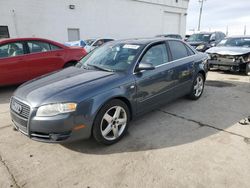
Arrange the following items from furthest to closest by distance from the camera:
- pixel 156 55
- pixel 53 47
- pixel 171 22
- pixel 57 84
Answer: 1. pixel 171 22
2. pixel 53 47
3. pixel 156 55
4. pixel 57 84

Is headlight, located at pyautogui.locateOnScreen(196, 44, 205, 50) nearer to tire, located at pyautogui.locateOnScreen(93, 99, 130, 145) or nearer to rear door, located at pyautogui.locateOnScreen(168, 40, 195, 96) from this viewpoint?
rear door, located at pyautogui.locateOnScreen(168, 40, 195, 96)

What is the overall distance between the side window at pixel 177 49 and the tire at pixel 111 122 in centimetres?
175

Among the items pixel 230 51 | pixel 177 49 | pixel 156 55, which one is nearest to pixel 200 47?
pixel 230 51

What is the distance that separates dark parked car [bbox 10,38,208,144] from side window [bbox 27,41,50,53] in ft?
9.18

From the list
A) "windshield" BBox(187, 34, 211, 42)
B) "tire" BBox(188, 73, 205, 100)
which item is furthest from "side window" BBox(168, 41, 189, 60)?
"windshield" BBox(187, 34, 211, 42)

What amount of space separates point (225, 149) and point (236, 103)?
7.91 feet

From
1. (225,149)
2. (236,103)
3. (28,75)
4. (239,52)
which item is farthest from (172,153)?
(239,52)

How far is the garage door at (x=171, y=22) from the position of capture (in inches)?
1011

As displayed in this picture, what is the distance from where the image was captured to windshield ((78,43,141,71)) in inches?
148

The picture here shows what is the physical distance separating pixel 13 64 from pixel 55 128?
160 inches

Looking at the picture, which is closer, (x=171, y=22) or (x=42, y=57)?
(x=42, y=57)

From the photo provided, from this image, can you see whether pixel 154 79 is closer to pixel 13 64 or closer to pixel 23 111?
pixel 23 111

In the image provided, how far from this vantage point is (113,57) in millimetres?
4023

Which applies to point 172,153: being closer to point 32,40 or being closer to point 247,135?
point 247,135
